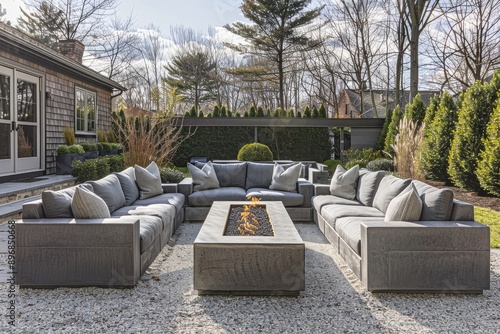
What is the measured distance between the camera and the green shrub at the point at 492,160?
6.61m

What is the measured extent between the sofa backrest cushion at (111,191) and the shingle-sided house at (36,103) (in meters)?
3.43

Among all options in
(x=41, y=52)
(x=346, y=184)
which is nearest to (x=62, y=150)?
(x=41, y=52)

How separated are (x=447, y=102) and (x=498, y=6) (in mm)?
8510

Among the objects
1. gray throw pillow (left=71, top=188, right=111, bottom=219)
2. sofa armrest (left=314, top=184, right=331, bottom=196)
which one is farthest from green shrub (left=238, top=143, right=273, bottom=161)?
gray throw pillow (left=71, top=188, right=111, bottom=219)

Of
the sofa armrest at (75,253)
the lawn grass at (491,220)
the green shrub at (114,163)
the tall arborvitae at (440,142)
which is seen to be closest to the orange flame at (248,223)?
the sofa armrest at (75,253)

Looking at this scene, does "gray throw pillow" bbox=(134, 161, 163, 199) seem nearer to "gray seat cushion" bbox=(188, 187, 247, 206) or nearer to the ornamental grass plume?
"gray seat cushion" bbox=(188, 187, 247, 206)

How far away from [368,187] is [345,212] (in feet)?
2.73

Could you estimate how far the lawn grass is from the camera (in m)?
4.51

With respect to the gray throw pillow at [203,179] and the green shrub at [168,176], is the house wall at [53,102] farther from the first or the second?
the gray throw pillow at [203,179]

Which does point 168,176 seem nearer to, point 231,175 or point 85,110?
Answer: point 231,175

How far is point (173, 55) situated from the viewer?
22578mm

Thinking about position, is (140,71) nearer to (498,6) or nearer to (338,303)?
(498,6)

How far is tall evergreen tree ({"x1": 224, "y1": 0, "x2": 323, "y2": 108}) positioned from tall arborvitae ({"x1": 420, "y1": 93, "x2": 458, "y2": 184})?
854cm

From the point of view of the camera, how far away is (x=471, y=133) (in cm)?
760
